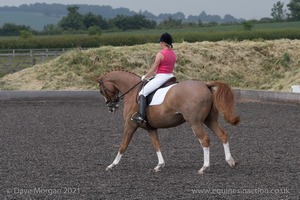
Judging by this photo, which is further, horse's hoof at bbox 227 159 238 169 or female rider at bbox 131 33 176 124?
female rider at bbox 131 33 176 124

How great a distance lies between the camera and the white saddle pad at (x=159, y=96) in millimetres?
10258

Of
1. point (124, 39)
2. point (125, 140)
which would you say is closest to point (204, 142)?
point (125, 140)

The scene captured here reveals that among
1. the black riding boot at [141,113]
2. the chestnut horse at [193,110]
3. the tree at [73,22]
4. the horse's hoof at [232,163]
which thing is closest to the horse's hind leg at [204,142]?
the chestnut horse at [193,110]

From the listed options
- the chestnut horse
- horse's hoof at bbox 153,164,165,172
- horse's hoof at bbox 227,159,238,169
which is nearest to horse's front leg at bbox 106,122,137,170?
the chestnut horse

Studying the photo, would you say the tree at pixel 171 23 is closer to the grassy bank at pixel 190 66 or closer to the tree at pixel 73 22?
the tree at pixel 73 22

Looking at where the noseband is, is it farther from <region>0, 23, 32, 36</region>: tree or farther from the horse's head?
<region>0, 23, 32, 36</region>: tree

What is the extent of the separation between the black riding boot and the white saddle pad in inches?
4.3

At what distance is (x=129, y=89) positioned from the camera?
1082 cm

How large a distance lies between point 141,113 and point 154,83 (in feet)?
1.51

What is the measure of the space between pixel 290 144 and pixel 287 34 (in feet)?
118

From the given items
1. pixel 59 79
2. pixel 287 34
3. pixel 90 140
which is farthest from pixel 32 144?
pixel 287 34

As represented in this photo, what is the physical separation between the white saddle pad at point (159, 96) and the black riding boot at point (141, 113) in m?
0.11

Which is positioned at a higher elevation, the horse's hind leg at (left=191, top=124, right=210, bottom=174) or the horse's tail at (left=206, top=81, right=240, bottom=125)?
the horse's tail at (left=206, top=81, right=240, bottom=125)

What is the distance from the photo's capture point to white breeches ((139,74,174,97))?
34.2ft
